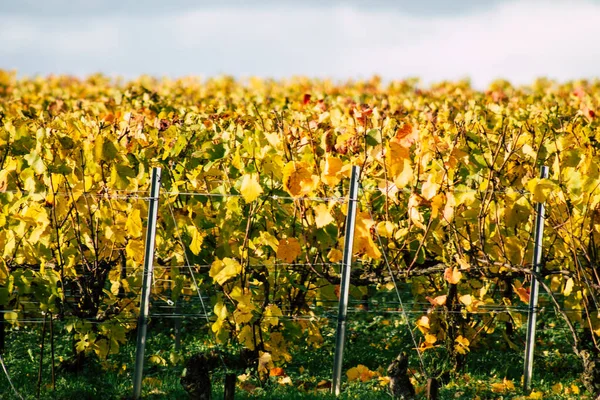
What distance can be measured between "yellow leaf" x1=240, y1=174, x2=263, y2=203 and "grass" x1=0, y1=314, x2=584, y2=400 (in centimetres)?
110

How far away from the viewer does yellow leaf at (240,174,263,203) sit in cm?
459

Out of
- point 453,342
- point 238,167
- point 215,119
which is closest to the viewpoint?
point 238,167

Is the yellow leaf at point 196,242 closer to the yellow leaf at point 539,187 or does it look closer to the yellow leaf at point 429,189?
the yellow leaf at point 429,189

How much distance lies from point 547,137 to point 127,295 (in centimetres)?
292

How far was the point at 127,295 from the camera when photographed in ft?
18.9

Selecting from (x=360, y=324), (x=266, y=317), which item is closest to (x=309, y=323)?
(x=266, y=317)

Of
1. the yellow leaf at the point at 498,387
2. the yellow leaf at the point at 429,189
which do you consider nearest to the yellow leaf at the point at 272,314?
the yellow leaf at the point at 429,189

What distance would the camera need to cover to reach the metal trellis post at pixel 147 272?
4.73 m

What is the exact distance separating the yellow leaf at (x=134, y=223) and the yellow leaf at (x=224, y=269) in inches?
18.6

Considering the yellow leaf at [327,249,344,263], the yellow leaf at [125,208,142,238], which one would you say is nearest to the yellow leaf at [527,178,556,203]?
the yellow leaf at [327,249,344,263]

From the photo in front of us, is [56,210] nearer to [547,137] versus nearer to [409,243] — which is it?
[409,243]

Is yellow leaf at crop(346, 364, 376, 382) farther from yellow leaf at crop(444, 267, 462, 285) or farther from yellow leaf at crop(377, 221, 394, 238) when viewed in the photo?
yellow leaf at crop(377, 221, 394, 238)

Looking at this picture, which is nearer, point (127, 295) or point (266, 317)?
point (266, 317)

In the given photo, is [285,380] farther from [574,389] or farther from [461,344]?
[574,389]
